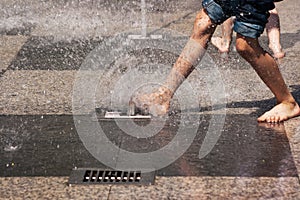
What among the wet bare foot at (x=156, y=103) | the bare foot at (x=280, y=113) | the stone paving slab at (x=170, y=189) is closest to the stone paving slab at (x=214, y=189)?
the stone paving slab at (x=170, y=189)

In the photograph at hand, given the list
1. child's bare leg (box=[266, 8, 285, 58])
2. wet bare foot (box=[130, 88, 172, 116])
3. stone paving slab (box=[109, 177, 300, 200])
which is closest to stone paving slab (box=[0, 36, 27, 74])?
wet bare foot (box=[130, 88, 172, 116])

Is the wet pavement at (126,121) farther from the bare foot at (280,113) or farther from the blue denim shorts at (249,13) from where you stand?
the blue denim shorts at (249,13)

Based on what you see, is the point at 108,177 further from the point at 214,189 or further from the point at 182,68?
the point at 182,68

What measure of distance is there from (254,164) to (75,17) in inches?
167

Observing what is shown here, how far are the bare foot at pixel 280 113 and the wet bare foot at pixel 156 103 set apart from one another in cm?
60

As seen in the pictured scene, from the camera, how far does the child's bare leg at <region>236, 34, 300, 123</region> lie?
4.96 metres

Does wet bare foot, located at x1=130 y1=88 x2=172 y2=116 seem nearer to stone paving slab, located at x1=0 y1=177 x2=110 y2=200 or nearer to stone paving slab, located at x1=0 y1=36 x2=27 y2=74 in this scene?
stone paving slab, located at x1=0 y1=177 x2=110 y2=200

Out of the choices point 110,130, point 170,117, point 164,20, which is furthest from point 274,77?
point 164,20

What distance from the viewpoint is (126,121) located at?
5.16 m

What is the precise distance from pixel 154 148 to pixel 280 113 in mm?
924

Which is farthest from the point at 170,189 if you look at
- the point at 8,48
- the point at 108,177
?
the point at 8,48

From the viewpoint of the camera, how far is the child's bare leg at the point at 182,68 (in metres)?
5.09

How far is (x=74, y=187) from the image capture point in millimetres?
4176

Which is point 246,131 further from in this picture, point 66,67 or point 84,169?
point 66,67
